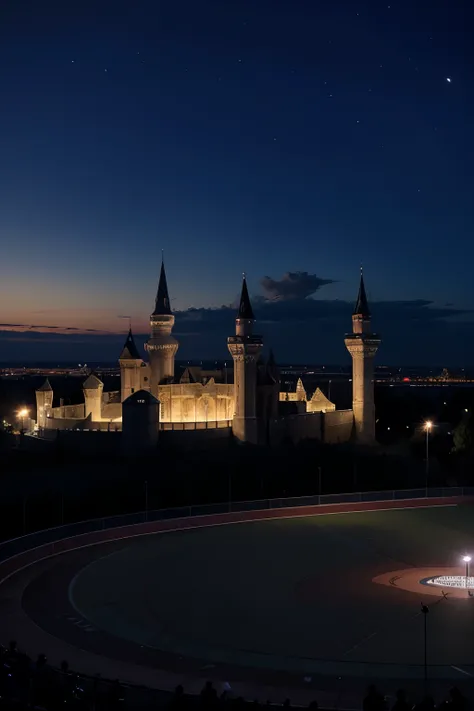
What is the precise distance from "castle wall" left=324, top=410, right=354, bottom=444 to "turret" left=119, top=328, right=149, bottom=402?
1442cm

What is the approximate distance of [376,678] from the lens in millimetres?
15625

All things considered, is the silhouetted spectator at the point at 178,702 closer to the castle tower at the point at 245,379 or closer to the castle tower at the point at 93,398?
the castle tower at the point at 245,379

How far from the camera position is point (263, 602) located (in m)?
22.0

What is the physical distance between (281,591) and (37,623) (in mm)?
7032

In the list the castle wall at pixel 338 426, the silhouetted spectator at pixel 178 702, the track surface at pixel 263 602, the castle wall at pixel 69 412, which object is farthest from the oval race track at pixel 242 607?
the castle wall at pixel 69 412

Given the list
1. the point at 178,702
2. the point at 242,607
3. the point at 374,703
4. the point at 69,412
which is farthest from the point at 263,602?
the point at 69,412

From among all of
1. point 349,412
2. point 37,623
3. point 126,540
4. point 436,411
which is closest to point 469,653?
point 37,623

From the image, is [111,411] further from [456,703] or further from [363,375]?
[456,703]

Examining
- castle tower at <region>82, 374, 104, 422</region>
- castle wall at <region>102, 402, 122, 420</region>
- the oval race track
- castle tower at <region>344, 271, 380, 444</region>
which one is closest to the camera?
the oval race track

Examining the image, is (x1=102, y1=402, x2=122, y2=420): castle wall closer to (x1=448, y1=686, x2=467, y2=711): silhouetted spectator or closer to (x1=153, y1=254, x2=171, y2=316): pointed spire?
(x1=153, y1=254, x2=171, y2=316): pointed spire

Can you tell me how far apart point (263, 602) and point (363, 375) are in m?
46.7

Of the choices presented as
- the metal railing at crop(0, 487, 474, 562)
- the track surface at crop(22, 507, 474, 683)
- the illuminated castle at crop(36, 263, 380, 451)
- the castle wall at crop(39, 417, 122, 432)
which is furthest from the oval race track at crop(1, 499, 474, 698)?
the castle wall at crop(39, 417, 122, 432)

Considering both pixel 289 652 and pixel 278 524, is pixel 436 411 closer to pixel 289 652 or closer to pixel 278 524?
pixel 278 524

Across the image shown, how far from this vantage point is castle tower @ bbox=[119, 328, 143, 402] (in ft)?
209
